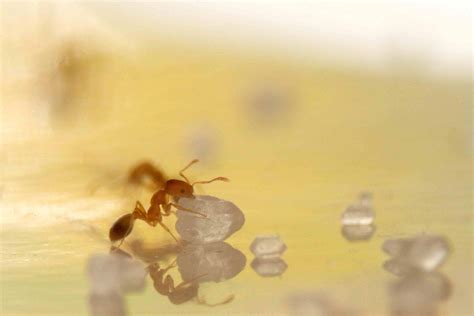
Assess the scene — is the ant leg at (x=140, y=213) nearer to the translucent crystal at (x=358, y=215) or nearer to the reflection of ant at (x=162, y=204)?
the reflection of ant at (x=162, y=204)

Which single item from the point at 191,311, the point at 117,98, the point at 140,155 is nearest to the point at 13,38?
the point at 117,98

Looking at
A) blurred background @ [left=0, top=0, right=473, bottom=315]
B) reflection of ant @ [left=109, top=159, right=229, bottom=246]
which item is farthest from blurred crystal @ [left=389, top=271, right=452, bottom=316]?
reflection of ant @ [left=109, top=159, right=229, bottom=246]

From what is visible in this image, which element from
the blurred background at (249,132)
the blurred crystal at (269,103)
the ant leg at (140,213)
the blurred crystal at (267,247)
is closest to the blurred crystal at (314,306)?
the blurred background at (249,132)

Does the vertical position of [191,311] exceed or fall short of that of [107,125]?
it falls short

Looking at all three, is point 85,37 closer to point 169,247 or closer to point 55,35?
point 55,35

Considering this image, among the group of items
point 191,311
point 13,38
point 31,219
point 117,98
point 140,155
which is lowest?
point 191,311

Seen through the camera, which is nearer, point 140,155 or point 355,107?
point 140,155

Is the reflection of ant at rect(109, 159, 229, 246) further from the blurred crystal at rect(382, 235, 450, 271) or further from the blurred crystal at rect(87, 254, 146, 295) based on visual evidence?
the blurred crystal at rect(382, 235, 450, 271)

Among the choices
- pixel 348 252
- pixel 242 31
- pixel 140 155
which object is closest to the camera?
pixel 348 252
